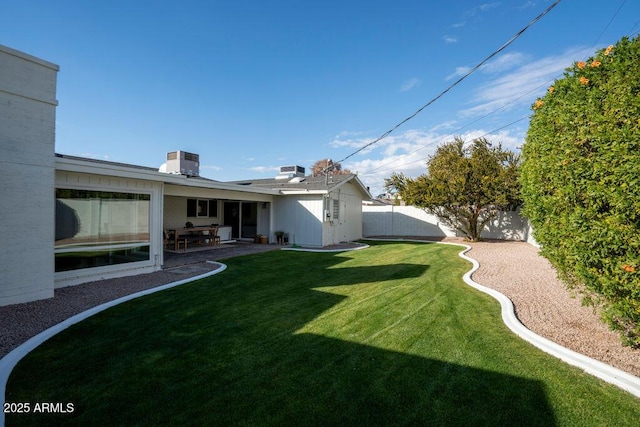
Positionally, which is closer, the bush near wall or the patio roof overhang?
the bush near wall

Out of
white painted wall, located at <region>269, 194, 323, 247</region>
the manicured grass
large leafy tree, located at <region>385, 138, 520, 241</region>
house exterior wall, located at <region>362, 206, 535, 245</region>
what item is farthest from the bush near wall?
house exterior wall, located at <region>362, 206, 535, 245</region>

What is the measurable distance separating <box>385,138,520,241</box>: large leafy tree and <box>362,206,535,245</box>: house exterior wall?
108 centimetres

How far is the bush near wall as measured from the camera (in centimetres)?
289

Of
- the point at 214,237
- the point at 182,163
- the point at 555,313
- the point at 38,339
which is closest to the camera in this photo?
the point at 38,339

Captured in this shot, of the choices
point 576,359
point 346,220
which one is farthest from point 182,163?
point 576,359

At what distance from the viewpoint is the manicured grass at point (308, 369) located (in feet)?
8.41

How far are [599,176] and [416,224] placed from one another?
17.4 metres

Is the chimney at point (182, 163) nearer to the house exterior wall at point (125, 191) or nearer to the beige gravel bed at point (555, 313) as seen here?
the house exterior wall at point (125, 191)

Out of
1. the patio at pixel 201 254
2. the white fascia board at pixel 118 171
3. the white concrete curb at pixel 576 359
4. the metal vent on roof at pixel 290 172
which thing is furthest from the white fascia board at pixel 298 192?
the white concrete curb at pixel 576 359

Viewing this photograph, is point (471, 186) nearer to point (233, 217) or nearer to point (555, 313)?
point (555, 313)

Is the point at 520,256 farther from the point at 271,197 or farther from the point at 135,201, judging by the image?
the point at 135,201

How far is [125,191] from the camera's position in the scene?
7637 mm

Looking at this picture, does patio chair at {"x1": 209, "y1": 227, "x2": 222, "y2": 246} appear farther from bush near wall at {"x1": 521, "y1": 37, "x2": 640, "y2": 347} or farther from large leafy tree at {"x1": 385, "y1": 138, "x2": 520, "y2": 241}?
bush near wall at {"x1": 521, "y1": 37, "x2": 640, "y2": 347}

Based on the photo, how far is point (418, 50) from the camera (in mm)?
10852
